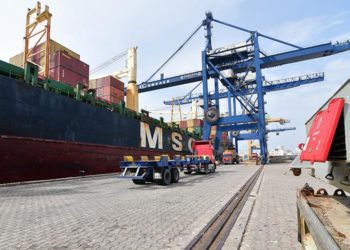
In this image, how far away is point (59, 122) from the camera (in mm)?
17953

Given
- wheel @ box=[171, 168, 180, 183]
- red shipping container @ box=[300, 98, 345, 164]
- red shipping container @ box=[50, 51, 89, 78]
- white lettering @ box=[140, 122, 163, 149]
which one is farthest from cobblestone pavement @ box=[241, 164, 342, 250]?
red shipping container @ box=[50, 51, 89, 78]

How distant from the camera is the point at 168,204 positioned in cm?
816

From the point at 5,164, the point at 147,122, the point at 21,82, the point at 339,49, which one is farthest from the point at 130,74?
the point at 339,49

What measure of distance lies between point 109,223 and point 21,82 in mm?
13173

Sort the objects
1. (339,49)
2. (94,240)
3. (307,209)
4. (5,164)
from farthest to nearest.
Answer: (339,49) < (5,164) < (94,240) < (307,209)

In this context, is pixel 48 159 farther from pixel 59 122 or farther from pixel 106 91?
pixel 106 91

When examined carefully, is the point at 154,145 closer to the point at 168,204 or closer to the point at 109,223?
the point at 168,204

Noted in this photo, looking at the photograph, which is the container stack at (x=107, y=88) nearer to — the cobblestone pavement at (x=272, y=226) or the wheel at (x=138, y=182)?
the wheel at (x=138, y=182)

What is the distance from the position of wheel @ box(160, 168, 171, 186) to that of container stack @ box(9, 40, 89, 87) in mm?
13958

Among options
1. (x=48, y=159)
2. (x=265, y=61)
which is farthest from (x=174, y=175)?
(x=265, y=61)

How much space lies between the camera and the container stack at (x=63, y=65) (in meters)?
24.4

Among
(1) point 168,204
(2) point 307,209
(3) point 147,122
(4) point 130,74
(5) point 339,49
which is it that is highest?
(5) point 339,49

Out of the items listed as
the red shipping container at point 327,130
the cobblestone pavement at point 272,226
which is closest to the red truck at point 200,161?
the cobblestone pavement at point 272,226

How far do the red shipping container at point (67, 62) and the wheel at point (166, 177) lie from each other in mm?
16263
